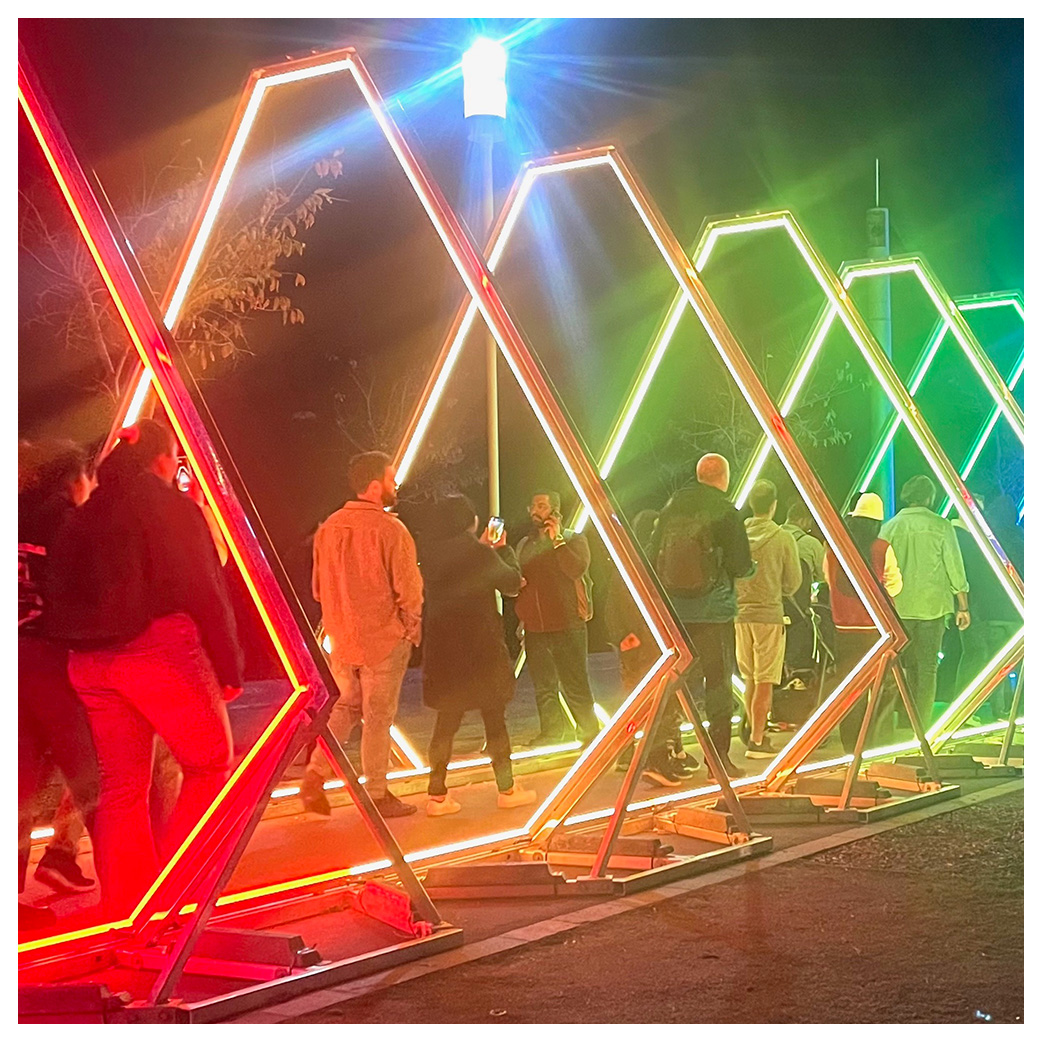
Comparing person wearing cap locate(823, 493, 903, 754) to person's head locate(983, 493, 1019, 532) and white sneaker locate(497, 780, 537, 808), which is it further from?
white sneaker locate(497, 780, 537, 808)

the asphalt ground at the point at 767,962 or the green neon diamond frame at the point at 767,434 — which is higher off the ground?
the green neon diamond frame at the point at 767,434

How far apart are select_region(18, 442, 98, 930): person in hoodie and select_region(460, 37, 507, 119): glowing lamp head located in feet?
11.2

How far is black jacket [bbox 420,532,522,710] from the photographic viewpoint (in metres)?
5.77

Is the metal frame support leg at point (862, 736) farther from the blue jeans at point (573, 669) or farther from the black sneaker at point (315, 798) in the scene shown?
the black sneaker at point (315, 798)

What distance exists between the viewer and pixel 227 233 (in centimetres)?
833

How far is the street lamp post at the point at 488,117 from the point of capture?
6961 mm

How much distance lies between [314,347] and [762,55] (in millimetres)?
6258

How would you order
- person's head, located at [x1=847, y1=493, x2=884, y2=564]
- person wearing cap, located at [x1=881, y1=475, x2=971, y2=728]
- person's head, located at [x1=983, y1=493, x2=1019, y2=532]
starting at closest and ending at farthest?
person's head, located at [x1=847, y1=493, x2=884, y2=564] < person wearing cap, located at [x1=881, y1=475, x2=971, y2=728] < person's head, located at [x1=983, y1=493, x2=1019, y2=532]

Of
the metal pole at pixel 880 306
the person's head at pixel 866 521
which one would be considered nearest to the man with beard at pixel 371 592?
the person's head at pixel 866 521

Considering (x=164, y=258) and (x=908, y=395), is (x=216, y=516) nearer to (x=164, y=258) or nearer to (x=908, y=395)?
(x=908, y=395)

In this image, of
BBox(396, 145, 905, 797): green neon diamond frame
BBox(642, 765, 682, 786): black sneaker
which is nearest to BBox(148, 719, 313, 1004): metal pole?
BBox(396, 145, 905, 797): green neon diamond frame

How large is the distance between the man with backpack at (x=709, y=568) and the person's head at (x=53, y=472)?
9.81 ft
